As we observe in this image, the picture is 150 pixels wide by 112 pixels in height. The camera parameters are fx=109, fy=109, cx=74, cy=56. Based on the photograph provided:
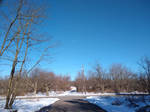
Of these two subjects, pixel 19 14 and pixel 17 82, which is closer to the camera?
pixel 19 14

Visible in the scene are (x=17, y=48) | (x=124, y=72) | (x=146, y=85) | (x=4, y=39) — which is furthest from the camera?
(x=124, y=72)

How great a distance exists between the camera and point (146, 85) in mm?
13383

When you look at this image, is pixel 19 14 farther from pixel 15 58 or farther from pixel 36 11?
pixel 15 58

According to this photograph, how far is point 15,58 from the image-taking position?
894 centimetres

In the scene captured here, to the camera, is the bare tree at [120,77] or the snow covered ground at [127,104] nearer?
the snow covered ground at [127,104]

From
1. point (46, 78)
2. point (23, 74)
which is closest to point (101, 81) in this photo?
point (46, 78)

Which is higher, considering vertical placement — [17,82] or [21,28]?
[21,28]

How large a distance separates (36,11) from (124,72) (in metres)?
43.6

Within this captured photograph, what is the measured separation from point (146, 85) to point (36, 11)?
1454 cm

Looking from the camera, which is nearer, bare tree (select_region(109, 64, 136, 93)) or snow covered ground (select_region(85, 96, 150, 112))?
snow covered ground (select_region(85, 96, 150, 112))

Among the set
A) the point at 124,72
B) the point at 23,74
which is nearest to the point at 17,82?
the point at 23,74

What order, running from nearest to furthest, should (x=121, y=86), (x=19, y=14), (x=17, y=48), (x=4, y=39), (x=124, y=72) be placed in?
1. (x=4, y=39)
2. (x=19, y=14)
3. (x=17, y=48)
4. (x=121, y=86)
5. (x=124, y=72)

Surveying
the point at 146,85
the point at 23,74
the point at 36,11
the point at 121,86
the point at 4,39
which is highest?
the point at 36,11

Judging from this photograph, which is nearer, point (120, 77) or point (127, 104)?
point (127, 104)
